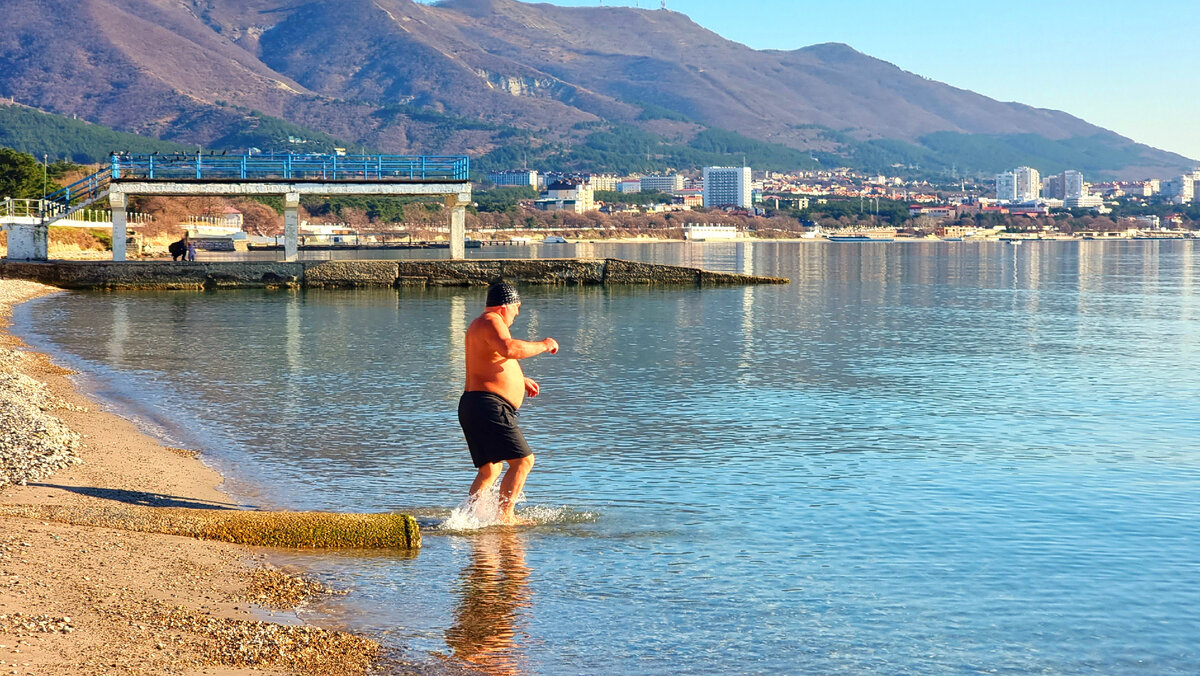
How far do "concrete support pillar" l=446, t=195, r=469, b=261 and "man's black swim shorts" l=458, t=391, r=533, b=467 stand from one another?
41337 millimetres

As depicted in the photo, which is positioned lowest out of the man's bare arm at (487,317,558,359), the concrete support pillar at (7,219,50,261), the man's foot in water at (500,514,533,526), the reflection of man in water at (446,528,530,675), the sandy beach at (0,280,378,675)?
the reflection of man in water at (446,528,530,675)

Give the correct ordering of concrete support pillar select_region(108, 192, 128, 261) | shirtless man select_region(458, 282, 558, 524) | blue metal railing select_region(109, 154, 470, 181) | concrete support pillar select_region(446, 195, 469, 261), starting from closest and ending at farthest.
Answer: shirtless man select_region(458, 282, 558, 524) → concrete support pillar select_region(108, 192, 128, 261) → blue metal railing select_region(109, 154, 470, 181) → concrete support pillar select_region(446, 195, 469, 261)

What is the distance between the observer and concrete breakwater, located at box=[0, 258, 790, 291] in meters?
49.3

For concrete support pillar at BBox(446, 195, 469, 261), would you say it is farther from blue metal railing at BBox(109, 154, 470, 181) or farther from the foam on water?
the foam on water

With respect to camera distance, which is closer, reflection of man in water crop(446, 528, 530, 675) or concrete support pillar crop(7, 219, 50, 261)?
reflection of man in water crop(446, 528, 530, 675)

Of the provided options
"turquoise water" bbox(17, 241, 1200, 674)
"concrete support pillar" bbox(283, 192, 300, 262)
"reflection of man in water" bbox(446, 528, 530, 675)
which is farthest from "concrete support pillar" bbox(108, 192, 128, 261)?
"reflection of man in water" bbox(446, 528, 530, 675)

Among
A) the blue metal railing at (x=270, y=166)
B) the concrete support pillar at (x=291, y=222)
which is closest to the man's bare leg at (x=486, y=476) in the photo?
the blue metal railing at (x=270, y=166)

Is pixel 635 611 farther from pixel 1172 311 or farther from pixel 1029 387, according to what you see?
pixel 1172 311

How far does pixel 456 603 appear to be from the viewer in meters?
8.79

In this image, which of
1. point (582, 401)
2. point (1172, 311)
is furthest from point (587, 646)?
point (1172, 311)

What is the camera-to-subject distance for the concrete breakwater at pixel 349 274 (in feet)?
162

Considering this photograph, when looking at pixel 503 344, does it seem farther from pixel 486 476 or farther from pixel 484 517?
pixel 484 517

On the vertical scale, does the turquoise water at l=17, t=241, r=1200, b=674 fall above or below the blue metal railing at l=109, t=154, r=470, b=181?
below

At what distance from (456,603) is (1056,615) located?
4.23 metres
